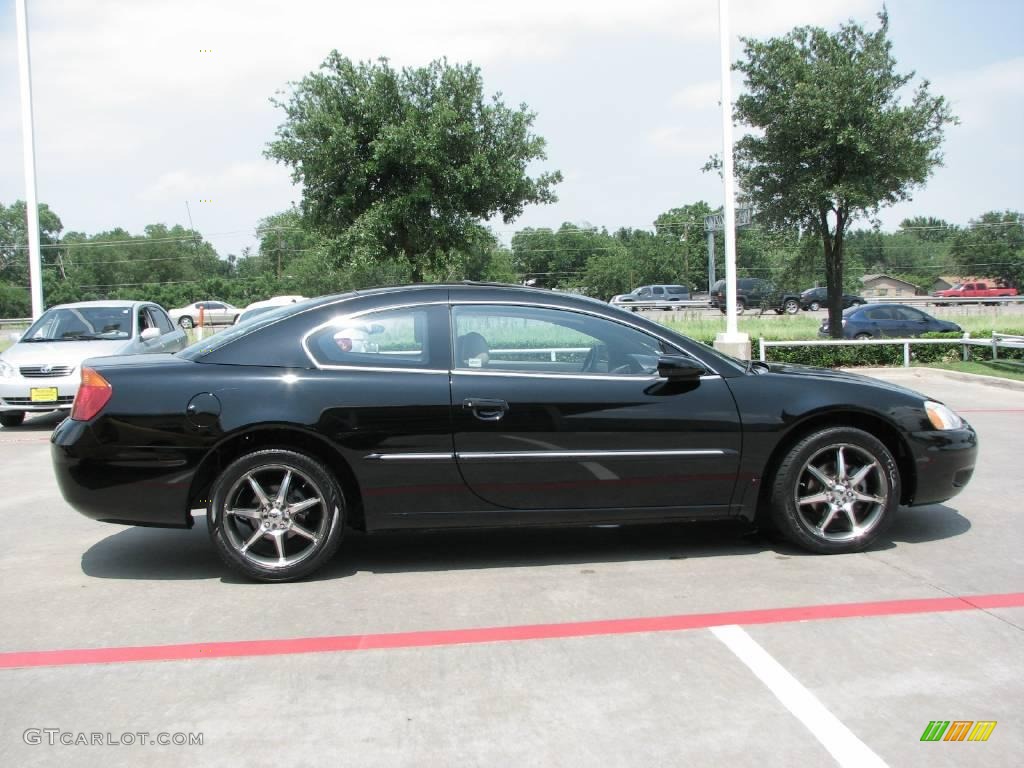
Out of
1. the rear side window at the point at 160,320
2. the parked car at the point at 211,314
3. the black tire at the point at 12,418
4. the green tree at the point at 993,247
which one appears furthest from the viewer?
the green tree at the point at 993,247

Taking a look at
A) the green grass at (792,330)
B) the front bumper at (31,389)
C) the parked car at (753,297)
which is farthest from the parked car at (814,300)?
the front bumper at (31,389)

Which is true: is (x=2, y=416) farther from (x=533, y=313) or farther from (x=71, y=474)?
(x=533, y=313)

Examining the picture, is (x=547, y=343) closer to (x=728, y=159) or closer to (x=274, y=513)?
(x=274, y=513)

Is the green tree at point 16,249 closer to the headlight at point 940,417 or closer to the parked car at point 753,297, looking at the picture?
the parked car at point 753,297

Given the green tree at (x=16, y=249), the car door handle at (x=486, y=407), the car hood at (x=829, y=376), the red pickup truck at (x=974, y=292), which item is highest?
the green tree at (x=16, y=249)

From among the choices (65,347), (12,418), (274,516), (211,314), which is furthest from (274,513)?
(211,314)

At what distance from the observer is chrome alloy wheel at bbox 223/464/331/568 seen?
4711mm

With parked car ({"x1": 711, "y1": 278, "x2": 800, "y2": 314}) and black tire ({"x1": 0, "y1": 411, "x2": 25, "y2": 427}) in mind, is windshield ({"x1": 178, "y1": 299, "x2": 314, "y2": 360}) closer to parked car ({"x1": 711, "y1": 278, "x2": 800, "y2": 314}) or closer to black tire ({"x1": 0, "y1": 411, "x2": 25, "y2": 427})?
black tire ({"x1": 0, "y1": 411, "x2": 25, "y2": 427})

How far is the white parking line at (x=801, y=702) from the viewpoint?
294 cm

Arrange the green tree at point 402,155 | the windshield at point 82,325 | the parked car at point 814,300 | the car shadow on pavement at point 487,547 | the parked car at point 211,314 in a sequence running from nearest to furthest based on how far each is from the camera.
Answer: the car shadow on pavement at point 487,547, the windshield at point 82,325, the green tree at point 402,155, the parked car at point 814,300, the parked car at point 211,314

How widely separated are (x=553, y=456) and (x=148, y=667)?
2.15 meters

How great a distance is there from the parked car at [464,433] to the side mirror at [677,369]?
18 mm

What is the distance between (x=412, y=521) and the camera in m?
4.80

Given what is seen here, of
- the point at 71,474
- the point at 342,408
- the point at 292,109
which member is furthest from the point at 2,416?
the point at 292,109
